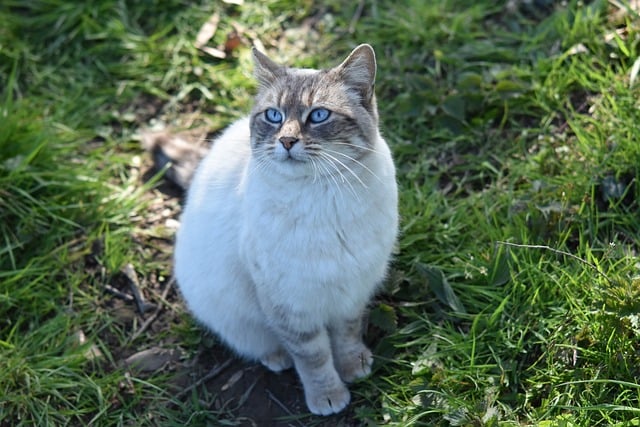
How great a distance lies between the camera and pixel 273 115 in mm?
3049

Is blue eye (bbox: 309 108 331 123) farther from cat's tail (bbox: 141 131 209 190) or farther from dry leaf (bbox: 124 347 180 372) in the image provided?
dry leaf (bbox: 124 347 180 372)

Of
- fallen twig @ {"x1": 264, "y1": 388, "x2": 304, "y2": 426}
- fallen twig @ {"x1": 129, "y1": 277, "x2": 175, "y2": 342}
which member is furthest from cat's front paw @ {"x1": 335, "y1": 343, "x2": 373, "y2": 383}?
fallen twig @ {"x1": 129, "y1": 277, "x2": 175, "y2": 342}

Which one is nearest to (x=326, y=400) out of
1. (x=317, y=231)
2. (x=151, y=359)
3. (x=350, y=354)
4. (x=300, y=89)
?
(x=350, y=354)

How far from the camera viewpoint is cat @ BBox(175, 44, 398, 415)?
2.96 m

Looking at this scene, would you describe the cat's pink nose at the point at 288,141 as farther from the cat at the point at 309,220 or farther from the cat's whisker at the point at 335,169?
the cat's whisker at the point at 335,169

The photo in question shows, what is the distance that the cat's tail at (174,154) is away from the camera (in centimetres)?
423

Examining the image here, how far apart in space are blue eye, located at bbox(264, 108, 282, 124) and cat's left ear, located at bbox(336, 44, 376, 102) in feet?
0.98

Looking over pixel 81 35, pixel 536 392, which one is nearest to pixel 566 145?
pixel 536 392

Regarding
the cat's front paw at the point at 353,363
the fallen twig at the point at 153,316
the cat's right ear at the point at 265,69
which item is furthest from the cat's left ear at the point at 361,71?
the fallen twig at the point at 153,316

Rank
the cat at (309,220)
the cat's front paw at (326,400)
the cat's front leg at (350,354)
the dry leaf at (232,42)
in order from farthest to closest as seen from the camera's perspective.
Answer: the dry leaf at (232,42) → the cat's front leg at (350,354) → the cat's front paw at (326,400) → the cat at (309,220)

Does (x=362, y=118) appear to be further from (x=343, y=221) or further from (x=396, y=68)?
(x=396, y=68)

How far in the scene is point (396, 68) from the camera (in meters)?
4.64

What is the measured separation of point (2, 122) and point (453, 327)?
264 centimetres

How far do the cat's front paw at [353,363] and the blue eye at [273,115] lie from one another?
43.3 inches
